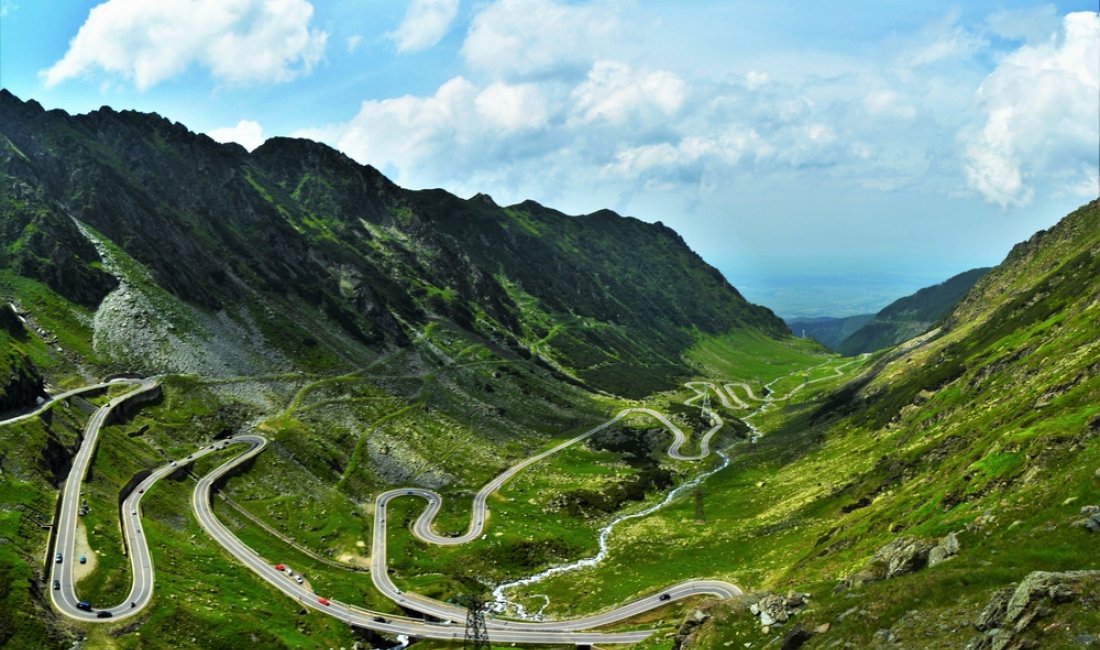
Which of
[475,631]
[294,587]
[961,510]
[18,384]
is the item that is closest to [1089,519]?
[961,510]

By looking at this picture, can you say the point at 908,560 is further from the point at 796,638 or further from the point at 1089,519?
the point at 796,638

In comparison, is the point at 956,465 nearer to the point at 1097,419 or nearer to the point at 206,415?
the point at 1097,419

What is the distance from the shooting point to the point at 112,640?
81125mm

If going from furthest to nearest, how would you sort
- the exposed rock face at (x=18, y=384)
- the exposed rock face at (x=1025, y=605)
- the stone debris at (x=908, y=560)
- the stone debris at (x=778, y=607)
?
the exposed rock face at (x=18, y=384) < the stone debris at (x=778, y=607) < the stone debris at (x=908, y=560) < the exposed rock face at (x=1025, y=605)

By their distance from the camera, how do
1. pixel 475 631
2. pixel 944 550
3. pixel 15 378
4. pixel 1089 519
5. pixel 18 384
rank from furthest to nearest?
pixel 18 384, pixel 15 378, pixel 475 631, pixel 944 550, pixel 1089 519

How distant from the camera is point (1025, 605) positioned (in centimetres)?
3275

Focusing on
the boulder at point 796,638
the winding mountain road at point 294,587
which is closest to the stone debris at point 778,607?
the boulder at point 796,638

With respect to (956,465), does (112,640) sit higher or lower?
higher

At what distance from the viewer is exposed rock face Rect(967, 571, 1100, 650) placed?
32.0m

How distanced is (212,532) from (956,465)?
390 ft

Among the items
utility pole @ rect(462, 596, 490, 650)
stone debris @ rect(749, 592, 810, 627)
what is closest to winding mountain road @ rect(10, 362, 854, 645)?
utility pole @ rect(462, 596, 490, 650)

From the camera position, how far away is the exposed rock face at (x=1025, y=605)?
31984mm

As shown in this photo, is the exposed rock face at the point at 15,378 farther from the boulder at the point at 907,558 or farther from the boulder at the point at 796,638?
the boulder at the point at 907,558

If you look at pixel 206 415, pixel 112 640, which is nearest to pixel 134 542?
pixel 112 640
